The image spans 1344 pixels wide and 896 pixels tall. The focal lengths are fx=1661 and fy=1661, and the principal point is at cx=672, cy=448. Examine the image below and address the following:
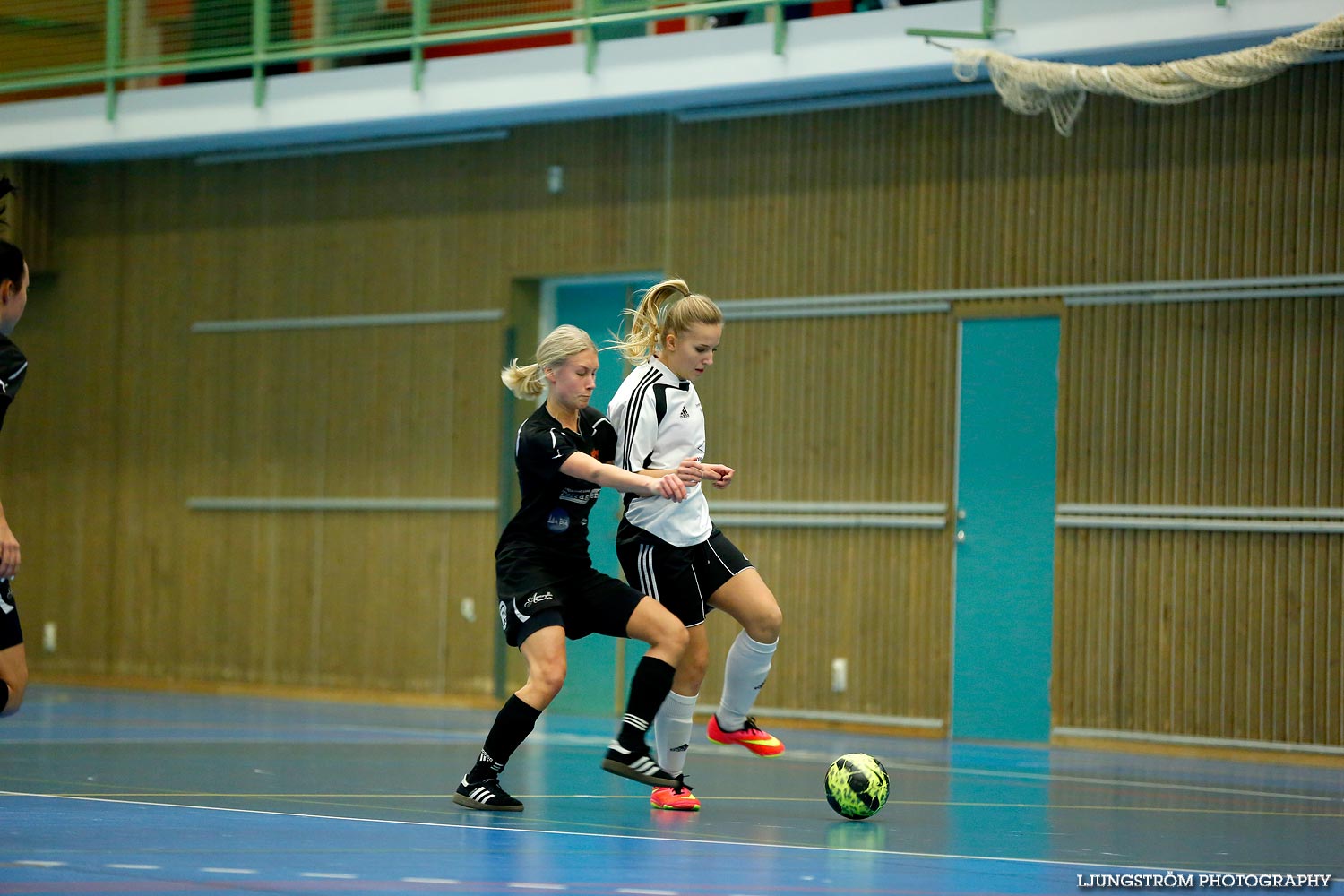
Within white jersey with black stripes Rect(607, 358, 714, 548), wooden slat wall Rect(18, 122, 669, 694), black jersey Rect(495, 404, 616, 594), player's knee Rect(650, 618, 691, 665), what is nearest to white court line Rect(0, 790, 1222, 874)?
player's knee Rect(650, 618, 691, 665)

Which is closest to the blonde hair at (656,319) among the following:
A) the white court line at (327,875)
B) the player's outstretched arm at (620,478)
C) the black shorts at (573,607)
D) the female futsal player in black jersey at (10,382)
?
the player's outstretched arm at (620,478)

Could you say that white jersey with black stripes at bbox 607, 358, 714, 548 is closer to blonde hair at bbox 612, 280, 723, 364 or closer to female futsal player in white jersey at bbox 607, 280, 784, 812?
female futsal player in white jersey at bbox 607, 280, 784, 812

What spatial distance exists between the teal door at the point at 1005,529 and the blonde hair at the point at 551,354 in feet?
19.1

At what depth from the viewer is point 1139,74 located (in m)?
9.85

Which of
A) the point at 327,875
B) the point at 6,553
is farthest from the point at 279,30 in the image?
the point at 327,875

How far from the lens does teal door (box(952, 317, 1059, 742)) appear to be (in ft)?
37.6

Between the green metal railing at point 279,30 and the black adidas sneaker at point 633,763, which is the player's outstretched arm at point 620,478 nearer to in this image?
the black adidas sneaker at point 633,763

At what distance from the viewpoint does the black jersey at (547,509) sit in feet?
20.7

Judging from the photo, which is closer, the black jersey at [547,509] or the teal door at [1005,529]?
the black jersey at [547,509]

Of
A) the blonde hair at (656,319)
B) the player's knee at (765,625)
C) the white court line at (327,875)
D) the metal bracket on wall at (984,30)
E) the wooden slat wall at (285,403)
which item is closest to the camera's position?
the white court line at (327,875)

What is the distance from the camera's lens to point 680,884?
462 centimetres

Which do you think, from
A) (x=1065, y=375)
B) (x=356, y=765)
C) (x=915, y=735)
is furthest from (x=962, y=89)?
(x=356, y=765)

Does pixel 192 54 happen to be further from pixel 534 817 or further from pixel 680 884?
pixel 680 884

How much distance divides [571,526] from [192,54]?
9469 millimetres
